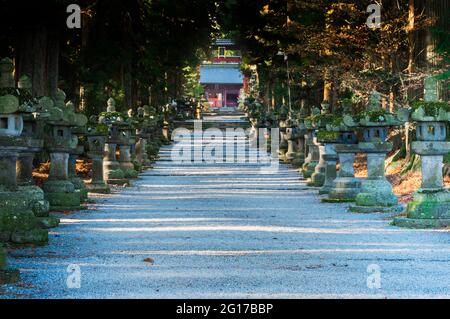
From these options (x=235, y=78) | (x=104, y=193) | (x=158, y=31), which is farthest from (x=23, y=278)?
(x=235, y=78)

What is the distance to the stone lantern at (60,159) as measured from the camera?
17.8 m

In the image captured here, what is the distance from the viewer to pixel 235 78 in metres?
116

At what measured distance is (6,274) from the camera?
9945mm

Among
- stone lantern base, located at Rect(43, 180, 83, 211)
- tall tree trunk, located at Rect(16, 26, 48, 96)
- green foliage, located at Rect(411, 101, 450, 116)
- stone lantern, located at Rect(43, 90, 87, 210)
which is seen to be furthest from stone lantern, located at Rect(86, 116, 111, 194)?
green foliage, located at Rect(411, 101, 450, 116)

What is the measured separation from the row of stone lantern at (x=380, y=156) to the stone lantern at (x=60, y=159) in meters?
5.35

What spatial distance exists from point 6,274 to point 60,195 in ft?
26.8

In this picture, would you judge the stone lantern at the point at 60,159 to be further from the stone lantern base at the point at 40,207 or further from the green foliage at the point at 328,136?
the green foliage at the point at 328,136

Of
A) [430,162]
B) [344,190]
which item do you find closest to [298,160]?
[344,190]

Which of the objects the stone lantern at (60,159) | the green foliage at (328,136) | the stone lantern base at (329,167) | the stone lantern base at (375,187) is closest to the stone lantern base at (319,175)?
the stone lantern base at (329,167)

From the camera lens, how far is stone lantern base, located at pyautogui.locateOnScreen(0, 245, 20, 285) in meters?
9.91

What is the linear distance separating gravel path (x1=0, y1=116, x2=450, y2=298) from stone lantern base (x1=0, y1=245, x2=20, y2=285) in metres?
0.14

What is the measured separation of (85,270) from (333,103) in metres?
22.4

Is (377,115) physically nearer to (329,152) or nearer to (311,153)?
(329,152)

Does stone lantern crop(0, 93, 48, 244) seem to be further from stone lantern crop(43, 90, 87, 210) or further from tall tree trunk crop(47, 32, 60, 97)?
tall tree trunk crop(47, 32, 60, 97)
